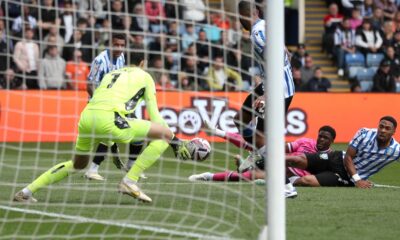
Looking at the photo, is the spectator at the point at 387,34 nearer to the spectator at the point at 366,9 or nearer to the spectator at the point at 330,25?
the spectator at the point at 366,9

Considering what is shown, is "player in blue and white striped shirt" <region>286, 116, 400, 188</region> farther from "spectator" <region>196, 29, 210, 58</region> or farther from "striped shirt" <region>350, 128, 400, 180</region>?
"spectator" <region>196, 29, 210, 58</region>

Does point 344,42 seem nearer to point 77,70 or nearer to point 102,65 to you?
point 77,70

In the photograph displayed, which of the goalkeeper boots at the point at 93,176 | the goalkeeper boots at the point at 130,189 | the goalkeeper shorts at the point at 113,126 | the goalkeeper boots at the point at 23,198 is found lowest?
the goalkeeper boots at the point at 93,176

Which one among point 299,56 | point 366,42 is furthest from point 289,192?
point 366,42

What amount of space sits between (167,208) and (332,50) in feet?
56.5

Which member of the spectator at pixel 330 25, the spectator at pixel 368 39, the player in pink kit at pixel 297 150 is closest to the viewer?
the player in pink kit at pixel 297 150

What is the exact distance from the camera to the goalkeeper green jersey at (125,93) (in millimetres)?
10117

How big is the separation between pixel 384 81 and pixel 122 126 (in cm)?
1498

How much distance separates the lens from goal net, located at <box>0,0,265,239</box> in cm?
901

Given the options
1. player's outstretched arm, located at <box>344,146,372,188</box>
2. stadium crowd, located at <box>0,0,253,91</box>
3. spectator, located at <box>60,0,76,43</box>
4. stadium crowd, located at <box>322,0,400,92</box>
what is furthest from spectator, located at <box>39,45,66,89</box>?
stadium crowd, located at <box>322,0,400,92</box>

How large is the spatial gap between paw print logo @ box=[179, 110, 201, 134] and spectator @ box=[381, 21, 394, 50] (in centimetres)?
727

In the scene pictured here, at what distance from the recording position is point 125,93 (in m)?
10.2

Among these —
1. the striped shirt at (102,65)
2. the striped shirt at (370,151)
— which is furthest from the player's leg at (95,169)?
the striped shirt at (370,151)

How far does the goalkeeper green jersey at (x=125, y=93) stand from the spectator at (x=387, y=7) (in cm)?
1788
